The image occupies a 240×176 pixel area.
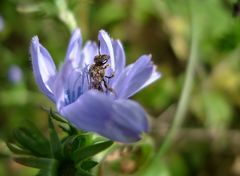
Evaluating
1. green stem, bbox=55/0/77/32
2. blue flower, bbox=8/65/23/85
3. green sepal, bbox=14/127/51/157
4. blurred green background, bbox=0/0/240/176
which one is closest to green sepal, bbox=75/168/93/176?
green sepal, bbox=14/127/51/157

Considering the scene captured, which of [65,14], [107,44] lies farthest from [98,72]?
[65,14]

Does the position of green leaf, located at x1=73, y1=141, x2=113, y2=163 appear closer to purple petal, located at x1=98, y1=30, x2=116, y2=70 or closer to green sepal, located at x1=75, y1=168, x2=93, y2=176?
green sepal, located at x1=75, y1=168, x2=93, y2=176

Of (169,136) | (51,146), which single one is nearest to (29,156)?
(51,146)

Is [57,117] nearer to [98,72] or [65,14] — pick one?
[98,72]

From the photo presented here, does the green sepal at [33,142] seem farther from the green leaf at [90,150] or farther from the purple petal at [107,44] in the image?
the purple petal at [107,44]

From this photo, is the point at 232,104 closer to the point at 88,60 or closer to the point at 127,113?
the point at 88,60

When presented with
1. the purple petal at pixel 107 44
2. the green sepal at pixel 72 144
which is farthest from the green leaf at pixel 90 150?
the purple petal at pixel 107 44
